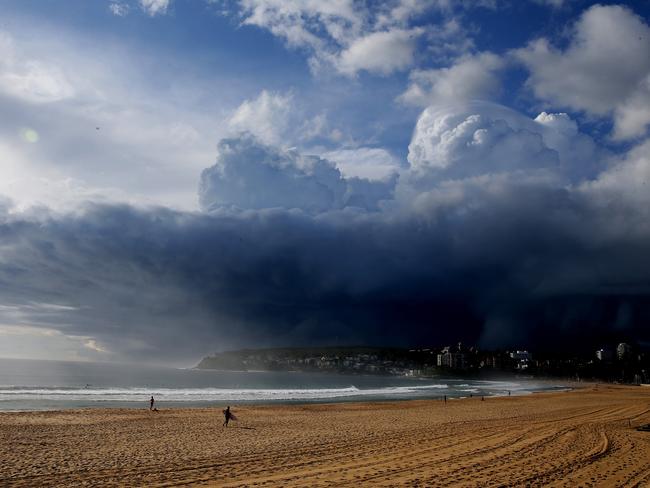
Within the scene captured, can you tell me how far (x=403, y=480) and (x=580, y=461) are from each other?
26.9ft

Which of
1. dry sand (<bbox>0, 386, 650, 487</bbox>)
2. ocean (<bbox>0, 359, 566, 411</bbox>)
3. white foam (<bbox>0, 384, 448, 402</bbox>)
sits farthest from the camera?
white foam (<bbox>0, 384, 448, 402</bbox>)

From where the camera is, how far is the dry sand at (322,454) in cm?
1526

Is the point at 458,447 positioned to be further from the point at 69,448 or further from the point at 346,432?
the point at 69,448

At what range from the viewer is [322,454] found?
20000 mm

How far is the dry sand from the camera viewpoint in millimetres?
15258

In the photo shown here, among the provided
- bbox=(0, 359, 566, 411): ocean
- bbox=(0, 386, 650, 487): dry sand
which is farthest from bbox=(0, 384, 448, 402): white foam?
bbox=(0, 386, 650, 487): dry sand

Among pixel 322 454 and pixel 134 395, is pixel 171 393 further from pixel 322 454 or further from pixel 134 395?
pixel 322 454

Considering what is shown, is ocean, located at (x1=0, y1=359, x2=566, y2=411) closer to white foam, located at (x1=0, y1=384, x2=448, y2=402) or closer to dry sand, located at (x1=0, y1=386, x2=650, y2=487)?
white foam, located at (x1=0, y1=384, x2=448, y2=402)

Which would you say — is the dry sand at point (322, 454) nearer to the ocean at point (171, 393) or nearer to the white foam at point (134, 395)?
the ocean at point (171, 393)

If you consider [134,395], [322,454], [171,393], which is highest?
[322,454]

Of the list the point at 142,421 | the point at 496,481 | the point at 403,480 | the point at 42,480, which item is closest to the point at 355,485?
the point at 403,480

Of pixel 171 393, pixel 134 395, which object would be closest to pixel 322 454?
pixel 134 395

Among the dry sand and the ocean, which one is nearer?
the dry sand

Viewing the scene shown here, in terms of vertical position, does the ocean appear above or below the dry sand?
below
